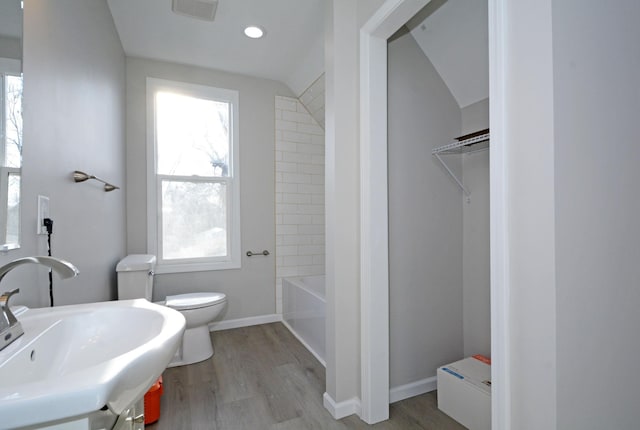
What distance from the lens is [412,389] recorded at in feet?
A: 6.42

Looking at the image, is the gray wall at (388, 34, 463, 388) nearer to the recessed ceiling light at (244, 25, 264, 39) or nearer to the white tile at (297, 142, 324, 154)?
the recessed ceiling light at (244, 25, 264, 39)

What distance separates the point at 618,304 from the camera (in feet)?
3.42

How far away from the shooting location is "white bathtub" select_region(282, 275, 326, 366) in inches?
95.7

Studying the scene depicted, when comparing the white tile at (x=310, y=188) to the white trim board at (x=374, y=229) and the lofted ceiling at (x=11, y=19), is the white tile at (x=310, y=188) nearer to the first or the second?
the white trim board at (x=374, y=229)

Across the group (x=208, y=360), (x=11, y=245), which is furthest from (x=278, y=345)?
(x=11, y=245)

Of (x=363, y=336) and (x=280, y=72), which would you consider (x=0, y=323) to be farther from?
(x=280, y=72)

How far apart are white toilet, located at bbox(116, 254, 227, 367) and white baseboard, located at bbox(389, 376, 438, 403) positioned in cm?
145

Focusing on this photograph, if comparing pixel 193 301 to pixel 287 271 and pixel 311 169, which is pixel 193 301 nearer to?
pixel 287 271

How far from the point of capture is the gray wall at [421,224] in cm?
192

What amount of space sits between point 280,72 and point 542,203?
9.29 ft

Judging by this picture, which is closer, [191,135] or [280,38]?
[280,38]

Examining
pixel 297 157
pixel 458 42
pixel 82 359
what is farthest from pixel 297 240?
pixel 82 359

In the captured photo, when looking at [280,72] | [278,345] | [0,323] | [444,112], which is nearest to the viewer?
[0,323]

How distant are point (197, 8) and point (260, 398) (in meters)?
2.62
